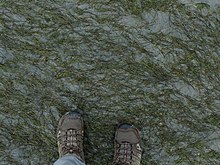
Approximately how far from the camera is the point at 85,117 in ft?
9.54

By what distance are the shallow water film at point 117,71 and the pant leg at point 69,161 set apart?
164mm

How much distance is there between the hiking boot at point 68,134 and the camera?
287 cm

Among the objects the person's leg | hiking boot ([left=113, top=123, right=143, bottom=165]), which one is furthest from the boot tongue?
the person's leg

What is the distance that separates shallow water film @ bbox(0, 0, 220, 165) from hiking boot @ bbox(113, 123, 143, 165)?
0.05 metres

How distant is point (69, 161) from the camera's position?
2.78m

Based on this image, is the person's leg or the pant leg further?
the person's leg

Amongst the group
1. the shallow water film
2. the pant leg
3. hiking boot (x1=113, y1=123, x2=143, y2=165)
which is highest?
the shallow water film

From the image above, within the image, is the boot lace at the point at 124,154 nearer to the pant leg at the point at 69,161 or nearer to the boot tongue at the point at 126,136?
the boot tongue at the point at 126,136

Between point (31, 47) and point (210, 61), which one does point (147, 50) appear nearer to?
point (210, 61)

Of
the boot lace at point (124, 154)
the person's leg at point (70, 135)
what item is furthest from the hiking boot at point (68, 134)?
the boot lace at point (124, 154)

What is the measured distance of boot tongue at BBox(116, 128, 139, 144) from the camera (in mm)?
2883

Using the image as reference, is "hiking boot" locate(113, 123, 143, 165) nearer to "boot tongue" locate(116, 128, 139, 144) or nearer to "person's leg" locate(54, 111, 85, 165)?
"boot tongue" locate(116, 128, 139, 144)

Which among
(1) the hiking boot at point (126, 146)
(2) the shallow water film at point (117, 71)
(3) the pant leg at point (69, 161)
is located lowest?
(3) the pant leg at point (69, 161)

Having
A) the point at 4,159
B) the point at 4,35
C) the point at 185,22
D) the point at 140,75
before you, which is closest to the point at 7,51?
the point at 4,35
